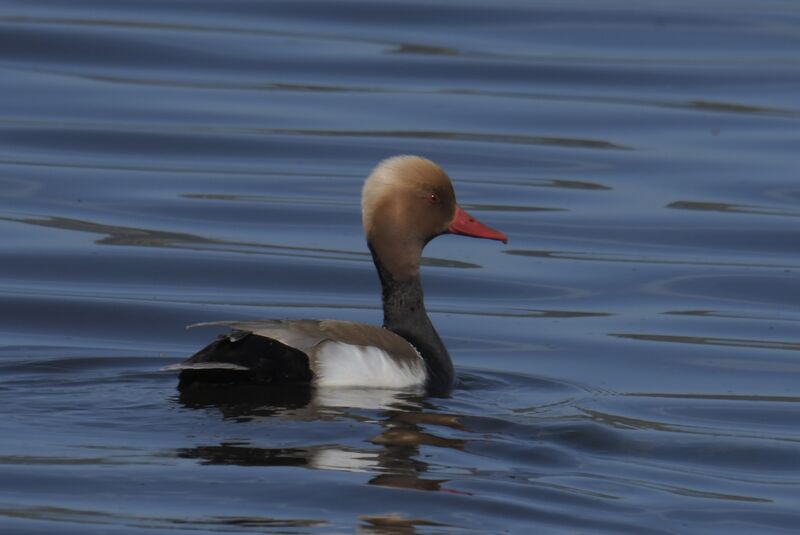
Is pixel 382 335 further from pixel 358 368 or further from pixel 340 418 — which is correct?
pixel 340 418

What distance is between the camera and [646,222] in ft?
49.2

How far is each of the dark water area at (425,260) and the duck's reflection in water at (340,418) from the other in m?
0.02

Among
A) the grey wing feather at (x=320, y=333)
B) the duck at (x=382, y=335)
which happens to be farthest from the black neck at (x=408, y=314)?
the grey wing feather at (x=320, y=333)

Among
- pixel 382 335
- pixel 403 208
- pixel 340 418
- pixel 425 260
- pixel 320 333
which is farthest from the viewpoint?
pixel 425 260

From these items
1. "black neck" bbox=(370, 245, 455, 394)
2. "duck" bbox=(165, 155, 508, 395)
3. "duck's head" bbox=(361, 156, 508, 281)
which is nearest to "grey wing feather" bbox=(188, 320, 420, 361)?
"duck" bbox=(165, 155, 508, 395)

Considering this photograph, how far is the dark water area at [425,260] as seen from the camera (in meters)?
7.88

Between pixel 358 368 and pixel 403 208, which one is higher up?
pixel 403 208

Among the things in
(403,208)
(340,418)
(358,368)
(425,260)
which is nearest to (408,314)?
(403,208)

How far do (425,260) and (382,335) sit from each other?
436cm

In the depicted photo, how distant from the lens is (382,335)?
9.64 meters

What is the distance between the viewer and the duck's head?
10102mm

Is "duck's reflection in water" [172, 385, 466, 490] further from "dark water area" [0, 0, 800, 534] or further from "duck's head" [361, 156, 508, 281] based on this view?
"duck's head" [361, 156, 508, 281]

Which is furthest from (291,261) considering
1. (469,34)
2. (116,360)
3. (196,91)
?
(469,34)

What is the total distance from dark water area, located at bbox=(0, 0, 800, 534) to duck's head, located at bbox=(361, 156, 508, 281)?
902 mm
